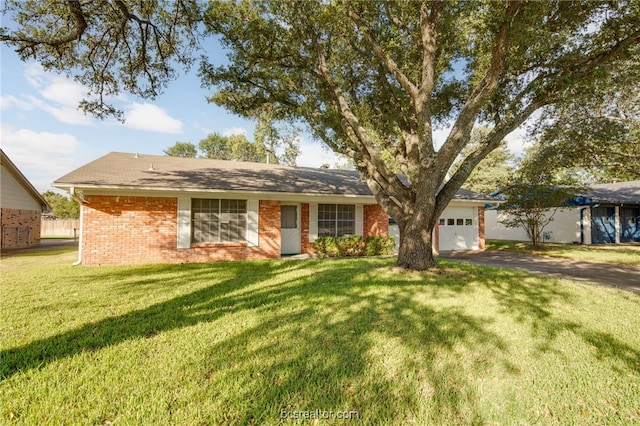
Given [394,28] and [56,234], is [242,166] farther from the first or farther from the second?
[56,234]

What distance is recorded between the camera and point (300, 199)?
1155 cm

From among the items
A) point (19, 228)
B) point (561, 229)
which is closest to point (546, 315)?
point (561, 229)

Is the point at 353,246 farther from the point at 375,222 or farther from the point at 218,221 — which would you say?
the point at 218,221

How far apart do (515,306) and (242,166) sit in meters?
12.0

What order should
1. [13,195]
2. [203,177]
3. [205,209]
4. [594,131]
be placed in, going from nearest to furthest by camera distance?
[205,209] → [203,177] → [594,131] → [13,195]

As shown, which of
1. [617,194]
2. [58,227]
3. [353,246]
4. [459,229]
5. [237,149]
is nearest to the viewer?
[353,246]

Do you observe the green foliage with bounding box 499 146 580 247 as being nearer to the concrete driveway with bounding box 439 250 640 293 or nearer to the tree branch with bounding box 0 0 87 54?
the concrete driveway with bounding box 439 250 640 293

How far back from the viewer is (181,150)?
41094 millimetres

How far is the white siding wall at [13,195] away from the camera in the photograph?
44.7 ft

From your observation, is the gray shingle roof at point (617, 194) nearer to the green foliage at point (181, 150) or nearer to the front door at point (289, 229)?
the front door at point (289, 229)

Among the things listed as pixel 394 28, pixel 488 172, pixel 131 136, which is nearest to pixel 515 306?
pixel 394 28

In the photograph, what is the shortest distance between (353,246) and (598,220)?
56.7 feet

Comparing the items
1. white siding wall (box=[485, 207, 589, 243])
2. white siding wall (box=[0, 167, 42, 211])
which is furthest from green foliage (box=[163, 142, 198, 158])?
white siding wall (box=[485, 207, 589, 243])

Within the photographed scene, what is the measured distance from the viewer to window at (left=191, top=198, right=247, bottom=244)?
403 inches
